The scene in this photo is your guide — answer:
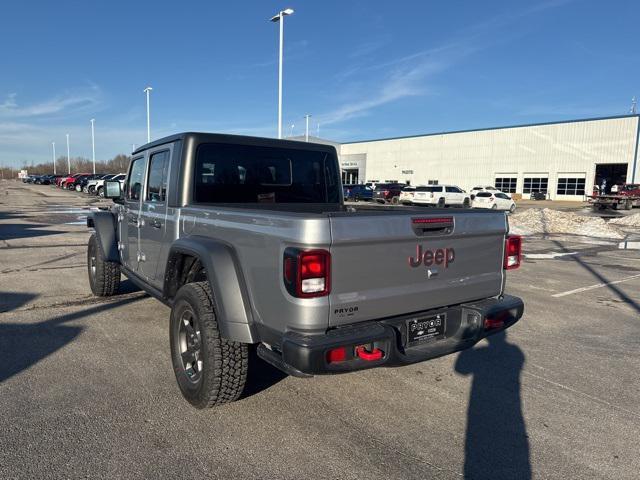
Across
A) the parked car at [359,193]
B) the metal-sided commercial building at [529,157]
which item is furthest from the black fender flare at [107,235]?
the metal-sided commercial building at [529,157]

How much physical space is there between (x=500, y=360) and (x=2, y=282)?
7248mm

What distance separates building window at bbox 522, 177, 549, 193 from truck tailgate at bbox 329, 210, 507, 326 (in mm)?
52277

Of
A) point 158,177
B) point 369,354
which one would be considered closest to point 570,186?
point 158,177

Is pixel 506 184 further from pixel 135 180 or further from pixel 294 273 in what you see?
pixel 294 273

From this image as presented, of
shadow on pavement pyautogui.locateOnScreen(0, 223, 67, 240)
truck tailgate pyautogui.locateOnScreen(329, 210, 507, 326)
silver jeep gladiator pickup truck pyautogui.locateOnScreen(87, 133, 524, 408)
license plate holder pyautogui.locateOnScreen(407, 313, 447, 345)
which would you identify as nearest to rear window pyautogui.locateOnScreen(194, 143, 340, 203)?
silver jeep gladiator pickup truck pyautogui.locateOnScreen(87, 133, 524, 408)

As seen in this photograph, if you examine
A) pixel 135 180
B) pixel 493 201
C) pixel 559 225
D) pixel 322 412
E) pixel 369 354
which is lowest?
pixel 322 412

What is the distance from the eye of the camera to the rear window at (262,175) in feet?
13.8

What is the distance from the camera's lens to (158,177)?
459cm

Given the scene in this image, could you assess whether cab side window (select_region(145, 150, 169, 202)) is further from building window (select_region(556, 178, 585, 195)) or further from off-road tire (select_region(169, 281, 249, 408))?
building window (select_region(556, 178, 585, 195))

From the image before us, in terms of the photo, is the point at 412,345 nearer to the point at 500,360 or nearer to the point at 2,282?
the point at 500,360

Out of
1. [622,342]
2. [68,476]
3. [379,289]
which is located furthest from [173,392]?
[622,342]

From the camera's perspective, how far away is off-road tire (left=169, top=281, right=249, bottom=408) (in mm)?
3223

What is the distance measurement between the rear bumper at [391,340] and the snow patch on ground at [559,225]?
14070mm

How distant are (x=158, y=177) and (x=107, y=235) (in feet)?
6.02
